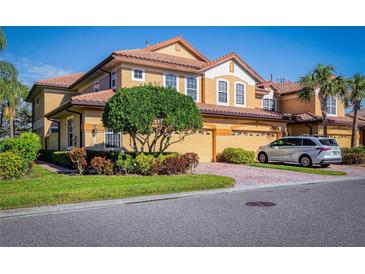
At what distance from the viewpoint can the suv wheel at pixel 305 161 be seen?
60.8 feet

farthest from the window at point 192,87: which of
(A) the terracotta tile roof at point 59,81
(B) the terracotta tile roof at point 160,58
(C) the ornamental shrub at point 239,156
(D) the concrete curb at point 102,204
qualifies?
(D) the concrete curb at point 102,204

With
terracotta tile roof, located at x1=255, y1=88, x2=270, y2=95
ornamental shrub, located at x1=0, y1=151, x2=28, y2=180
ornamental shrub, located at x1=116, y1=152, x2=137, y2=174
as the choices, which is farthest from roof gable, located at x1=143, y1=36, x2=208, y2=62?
ornamental shrub, located at x1=0, y1=151, x2=28, y2=180

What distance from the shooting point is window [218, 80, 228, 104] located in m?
23.5

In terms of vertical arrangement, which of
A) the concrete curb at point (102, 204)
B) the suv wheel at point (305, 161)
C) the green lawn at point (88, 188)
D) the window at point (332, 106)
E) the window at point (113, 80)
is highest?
the window at point (113, 80)

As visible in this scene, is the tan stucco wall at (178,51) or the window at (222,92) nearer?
the window at (222,92)

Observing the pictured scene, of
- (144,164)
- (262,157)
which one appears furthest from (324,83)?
(144,164)

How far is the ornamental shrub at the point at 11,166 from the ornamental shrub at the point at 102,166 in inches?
104

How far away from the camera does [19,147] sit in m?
12.5

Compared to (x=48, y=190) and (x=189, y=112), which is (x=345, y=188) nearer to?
(x=189, y=112)

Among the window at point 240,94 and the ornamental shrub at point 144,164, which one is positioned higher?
the window at point 240,94

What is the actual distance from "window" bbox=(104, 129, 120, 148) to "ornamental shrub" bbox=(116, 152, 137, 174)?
4027mm

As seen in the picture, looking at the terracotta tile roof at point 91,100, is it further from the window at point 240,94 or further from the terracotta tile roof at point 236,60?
the window at point 240,94

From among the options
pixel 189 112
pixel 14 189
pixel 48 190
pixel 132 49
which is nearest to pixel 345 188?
pixel 189 112

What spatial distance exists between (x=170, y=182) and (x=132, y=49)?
15.1 metres
